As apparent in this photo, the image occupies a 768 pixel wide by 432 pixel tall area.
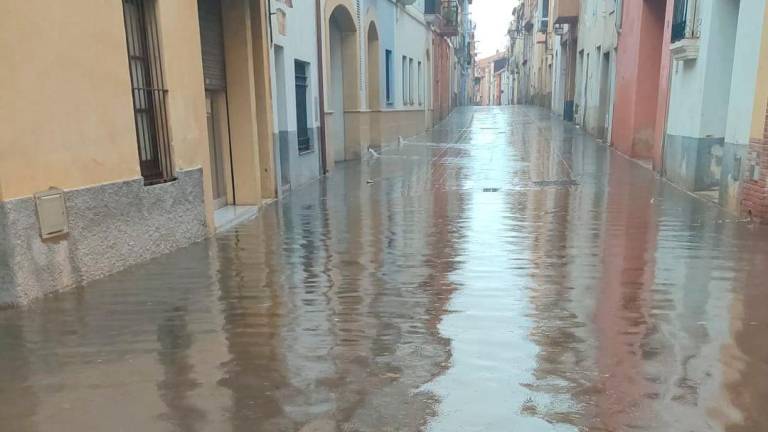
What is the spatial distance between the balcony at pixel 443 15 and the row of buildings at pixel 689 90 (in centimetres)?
680

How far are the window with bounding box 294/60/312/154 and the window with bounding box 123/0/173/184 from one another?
516cm

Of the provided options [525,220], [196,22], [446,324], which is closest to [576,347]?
[446,324]

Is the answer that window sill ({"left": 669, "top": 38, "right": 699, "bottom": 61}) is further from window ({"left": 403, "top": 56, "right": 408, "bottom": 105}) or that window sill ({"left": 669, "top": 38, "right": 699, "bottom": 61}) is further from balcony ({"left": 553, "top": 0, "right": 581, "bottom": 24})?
balcony ({"left": 553, "top": 0, "right": 581, "bottom": 24})

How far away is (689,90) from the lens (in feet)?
33.7

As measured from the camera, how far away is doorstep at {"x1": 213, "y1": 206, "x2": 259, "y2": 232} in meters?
8.10

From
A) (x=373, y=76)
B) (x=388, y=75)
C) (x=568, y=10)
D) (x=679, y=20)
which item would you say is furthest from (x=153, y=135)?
(x=568, y=10)

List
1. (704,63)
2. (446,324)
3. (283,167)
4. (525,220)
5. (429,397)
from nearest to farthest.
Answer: (429,397) < (446,324) < (525,220) < (704,63) < (283,167)

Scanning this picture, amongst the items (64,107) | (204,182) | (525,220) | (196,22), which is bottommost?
(525,220)

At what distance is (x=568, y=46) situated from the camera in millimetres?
28984

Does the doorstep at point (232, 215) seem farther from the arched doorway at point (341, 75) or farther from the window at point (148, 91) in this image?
the arched doorway at point (341, 75)

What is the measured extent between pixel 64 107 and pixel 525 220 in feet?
17.7

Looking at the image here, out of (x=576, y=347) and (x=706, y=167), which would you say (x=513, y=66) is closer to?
(x=706, y=167)

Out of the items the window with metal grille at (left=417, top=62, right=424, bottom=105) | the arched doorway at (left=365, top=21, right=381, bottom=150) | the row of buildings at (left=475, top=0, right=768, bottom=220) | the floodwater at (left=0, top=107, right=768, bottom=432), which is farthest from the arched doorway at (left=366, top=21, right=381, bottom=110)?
the floodwater at (left=0, top=107, right=768, bottom=432)

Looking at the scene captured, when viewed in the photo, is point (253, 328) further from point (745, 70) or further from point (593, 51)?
point (593, 51)
